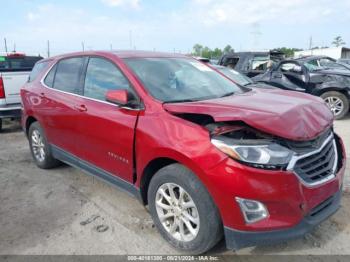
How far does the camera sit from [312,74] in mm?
8453

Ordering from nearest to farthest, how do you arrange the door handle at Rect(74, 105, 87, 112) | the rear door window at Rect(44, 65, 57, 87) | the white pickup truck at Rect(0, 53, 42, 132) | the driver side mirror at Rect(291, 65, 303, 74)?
the door handle at Rect(74, 105, 87, 112), the rear door window at Rect(44, 65, 57, 87), the white pickup truck at Rect(0, 53, 42, 132), the driver side mirror at Rect(291, 65, 303, 74)

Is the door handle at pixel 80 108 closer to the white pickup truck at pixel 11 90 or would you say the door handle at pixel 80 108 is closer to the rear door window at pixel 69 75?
the rear door window at pixel 69 75

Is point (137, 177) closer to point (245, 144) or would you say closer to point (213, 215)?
point (213, 215)

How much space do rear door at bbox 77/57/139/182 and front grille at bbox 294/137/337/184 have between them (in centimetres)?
146

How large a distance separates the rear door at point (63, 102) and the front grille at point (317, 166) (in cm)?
246

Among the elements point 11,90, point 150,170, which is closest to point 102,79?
point 150,170

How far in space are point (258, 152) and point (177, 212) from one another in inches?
36.0

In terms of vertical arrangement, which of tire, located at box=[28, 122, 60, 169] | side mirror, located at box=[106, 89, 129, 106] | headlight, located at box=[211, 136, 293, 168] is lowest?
tire, located at box=[28, 122, 60, 169]

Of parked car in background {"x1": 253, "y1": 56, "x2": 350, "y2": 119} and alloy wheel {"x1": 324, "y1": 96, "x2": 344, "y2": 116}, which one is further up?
parked car in background {"x1": 253, "y1": 56, "x2": 350, "y2": 119}

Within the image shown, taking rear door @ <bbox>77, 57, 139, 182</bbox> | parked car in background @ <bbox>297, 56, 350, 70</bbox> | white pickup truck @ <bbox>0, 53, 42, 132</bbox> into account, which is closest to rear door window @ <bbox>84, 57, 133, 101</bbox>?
rear door @ <bbox>77, 57, 139, 182</bbox>

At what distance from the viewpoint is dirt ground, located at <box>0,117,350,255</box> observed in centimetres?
→ 291

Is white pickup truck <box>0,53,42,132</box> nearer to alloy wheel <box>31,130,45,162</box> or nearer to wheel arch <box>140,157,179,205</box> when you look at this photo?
alloy wheel <box>31,130,45,162</box>

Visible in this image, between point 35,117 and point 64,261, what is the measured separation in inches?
104

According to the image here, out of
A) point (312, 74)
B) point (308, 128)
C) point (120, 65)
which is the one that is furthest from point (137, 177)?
point (312, 74)
